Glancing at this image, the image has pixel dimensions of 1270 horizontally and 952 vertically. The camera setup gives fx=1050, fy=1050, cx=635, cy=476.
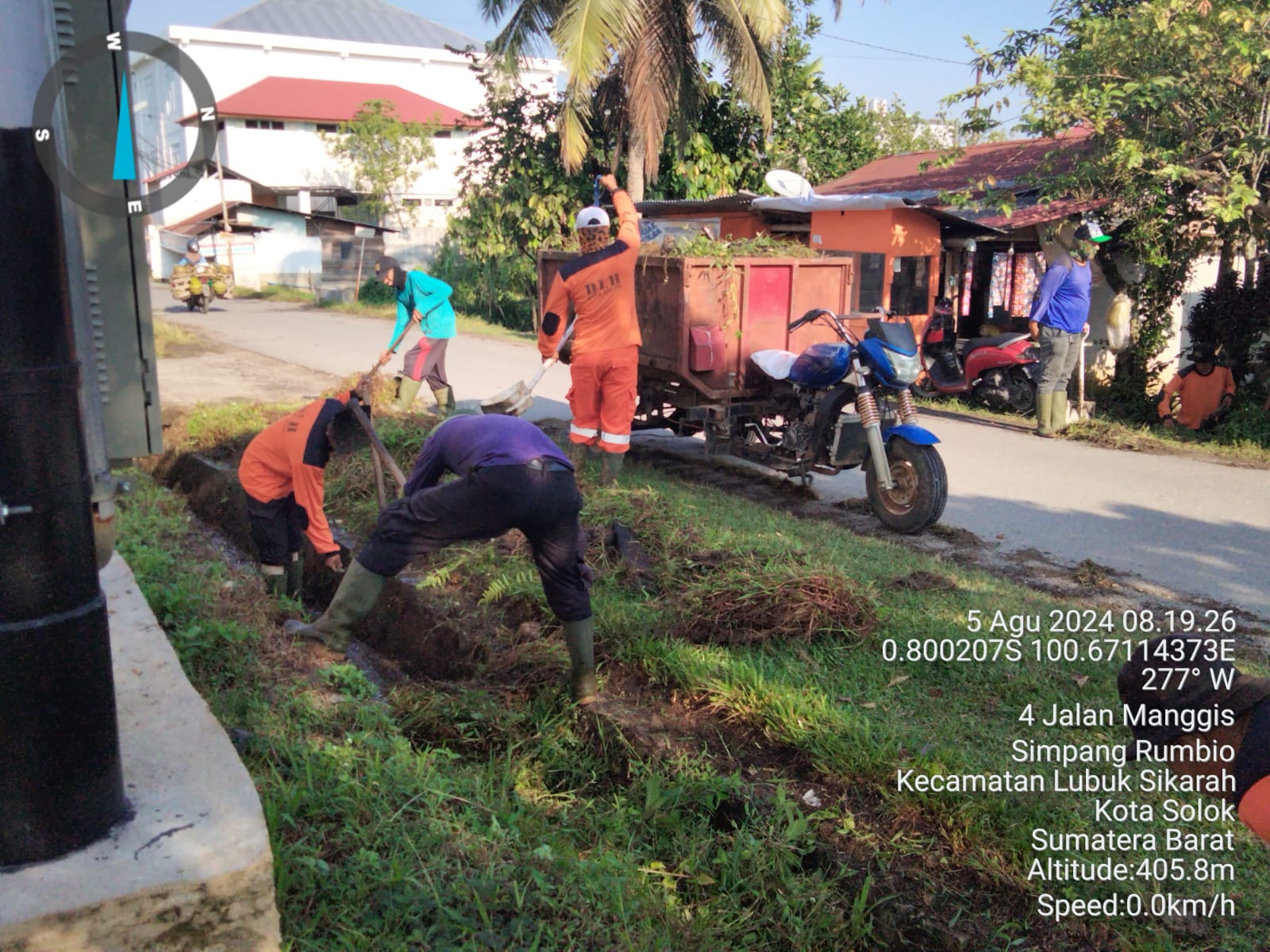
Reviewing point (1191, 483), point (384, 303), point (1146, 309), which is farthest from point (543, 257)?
point (384, 303)

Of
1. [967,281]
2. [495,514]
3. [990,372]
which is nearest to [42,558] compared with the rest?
[495,514]

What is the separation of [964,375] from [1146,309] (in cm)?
212

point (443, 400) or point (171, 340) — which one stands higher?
point (443, 400)

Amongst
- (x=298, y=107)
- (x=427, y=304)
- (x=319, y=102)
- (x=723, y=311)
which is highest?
(x=319, y=102)

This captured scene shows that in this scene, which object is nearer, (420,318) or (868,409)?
(868,409)

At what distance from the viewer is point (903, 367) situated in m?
Answer: 6.75

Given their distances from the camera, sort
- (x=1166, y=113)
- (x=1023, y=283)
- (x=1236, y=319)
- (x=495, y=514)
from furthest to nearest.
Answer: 1. (x=1023, y=283)
2. (x=1236, y=319)
3. (x=1166, y=113)
4. (x=495, y=514)

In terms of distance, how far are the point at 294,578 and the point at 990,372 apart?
843 cm

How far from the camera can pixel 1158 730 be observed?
1.92 metres

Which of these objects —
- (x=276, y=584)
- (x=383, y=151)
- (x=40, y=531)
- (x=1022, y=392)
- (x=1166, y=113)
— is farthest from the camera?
(x=383, y=151)

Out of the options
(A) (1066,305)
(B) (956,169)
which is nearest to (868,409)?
(A) (1066,305)

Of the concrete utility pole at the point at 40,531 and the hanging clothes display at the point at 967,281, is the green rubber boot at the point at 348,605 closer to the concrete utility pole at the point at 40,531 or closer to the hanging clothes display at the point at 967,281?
the concrete utility pole at the point at 40,531

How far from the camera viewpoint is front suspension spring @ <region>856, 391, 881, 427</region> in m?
6.81

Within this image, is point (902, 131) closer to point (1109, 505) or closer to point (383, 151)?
point (383, 151)
